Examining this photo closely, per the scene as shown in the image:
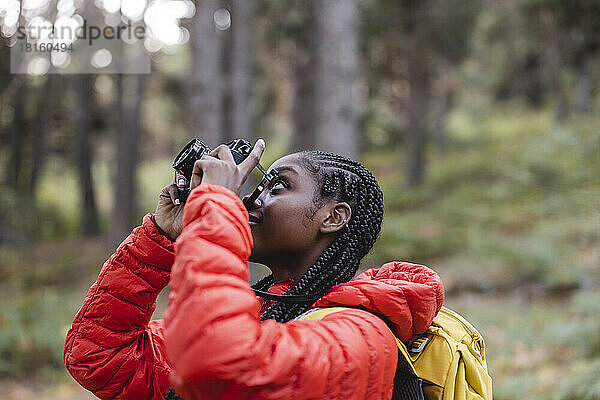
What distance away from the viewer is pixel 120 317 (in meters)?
2.25

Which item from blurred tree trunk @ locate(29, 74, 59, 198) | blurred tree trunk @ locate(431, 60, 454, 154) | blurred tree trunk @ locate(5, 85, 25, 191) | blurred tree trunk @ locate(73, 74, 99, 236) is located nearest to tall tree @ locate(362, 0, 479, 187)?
blurred tree trunk @ locate(431, 60, 454, 154)

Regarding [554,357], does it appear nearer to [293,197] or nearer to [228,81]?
[293,197]

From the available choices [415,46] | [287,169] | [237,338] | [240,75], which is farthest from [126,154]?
[237,338]

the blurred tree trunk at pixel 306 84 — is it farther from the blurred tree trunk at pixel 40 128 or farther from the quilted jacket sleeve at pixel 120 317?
the blurred tree trunk at pixel 40 128

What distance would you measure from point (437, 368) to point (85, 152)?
1808 cm

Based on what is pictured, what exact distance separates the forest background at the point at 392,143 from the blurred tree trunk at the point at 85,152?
67mm

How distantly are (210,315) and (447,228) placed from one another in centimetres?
1330

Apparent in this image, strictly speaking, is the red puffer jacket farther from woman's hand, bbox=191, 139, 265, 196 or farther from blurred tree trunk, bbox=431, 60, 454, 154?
blurred tree trunk, bbox=431, 60, 454, 154

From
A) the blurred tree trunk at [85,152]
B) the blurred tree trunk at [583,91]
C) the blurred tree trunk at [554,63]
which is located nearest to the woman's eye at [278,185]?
the blurred tree trunk at [583,91]

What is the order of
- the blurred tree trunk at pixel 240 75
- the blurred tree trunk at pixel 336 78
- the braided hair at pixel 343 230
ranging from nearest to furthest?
the braided hair at pixel 343 230, the blurred tree trunk at pixel 336 78, the blurred tree trunk at pixel 240 75

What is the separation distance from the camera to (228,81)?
16.1m

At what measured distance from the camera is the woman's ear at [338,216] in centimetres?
218

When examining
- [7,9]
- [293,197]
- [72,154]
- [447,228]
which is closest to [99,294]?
[293,197]

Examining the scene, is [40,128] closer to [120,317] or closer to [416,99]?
[416,99]
